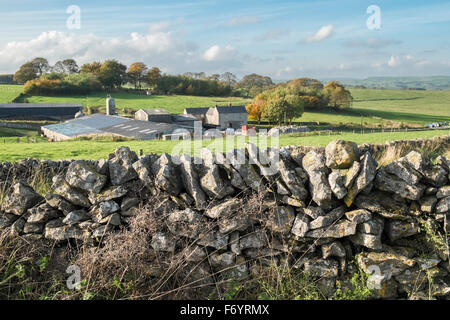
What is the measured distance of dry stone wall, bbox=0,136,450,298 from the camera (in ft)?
15.2

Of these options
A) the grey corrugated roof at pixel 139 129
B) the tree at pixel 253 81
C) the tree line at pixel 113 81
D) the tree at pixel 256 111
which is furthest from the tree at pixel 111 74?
the grey corrugated roof at pixel 139 129

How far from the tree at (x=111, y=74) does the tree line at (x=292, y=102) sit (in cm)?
4601

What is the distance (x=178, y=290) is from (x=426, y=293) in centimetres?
318

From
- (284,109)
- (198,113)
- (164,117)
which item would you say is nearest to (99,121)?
(164,117)

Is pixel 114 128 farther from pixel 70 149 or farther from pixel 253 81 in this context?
pixel 253 81

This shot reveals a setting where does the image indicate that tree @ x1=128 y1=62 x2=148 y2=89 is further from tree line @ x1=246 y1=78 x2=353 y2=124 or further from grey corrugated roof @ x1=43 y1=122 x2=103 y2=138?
grey corrugated roof @ x1=43 y1=122 x2=103 y2=138

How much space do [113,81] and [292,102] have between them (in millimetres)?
60183

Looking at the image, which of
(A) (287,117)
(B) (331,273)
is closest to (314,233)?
(B) (331,273)

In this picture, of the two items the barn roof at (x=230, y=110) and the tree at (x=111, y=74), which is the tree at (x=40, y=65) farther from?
the barn roof at (x=230, y=110)

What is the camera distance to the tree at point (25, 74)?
4417 inches

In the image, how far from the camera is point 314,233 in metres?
4.66

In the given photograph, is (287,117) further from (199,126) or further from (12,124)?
(12,124)

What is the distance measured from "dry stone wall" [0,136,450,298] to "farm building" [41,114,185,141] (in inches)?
1466

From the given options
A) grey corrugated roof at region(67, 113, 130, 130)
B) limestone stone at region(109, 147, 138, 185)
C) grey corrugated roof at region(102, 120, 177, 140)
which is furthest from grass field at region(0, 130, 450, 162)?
grey corrugated roof at region(67, 113, 130, 130)
